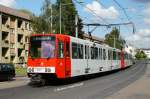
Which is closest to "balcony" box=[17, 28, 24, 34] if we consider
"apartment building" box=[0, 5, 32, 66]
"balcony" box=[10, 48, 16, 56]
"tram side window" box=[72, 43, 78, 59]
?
"apartment building" box=[0, 5, 32, 66]

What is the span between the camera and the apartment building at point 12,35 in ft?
243

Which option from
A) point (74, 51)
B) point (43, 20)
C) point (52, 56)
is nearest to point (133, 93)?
point (52, 56)

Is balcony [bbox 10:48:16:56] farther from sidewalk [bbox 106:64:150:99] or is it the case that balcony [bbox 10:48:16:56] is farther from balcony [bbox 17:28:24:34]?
sidewalk [bbox 106:64:150:99]

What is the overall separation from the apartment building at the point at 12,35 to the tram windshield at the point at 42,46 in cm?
4612

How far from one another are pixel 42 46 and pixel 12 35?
53.5 meters

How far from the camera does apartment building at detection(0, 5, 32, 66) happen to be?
73925 millimetres

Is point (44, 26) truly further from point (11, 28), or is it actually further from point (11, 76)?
point (11, 76)

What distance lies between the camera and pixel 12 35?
77.6 m

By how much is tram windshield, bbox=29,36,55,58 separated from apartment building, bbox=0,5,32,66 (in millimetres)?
46119

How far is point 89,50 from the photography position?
32.4 m

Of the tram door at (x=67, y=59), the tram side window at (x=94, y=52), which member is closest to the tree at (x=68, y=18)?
the tram side window at (x=94, y=52)

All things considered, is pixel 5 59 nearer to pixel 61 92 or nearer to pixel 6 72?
pixel 6 72

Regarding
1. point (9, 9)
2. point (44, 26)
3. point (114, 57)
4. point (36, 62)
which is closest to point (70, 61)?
point (36, 62)

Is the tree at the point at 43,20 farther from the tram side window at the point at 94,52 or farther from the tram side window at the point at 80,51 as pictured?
the tram side window at the point at 80,51
